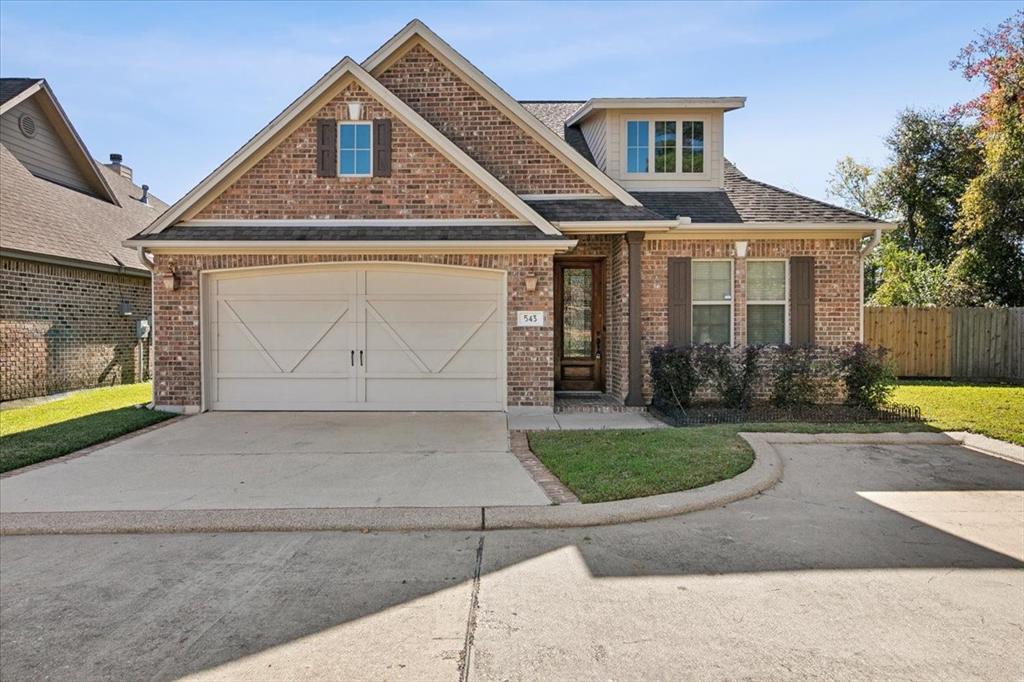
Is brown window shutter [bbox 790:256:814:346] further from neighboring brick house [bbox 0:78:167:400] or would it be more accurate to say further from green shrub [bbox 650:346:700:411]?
neighboring brick house [bbox 0:78:167:400]

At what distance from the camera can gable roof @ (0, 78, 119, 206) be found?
14531 mm

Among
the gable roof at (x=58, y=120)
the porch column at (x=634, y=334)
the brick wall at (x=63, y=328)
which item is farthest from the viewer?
the gable roof at (x=58, y=120)

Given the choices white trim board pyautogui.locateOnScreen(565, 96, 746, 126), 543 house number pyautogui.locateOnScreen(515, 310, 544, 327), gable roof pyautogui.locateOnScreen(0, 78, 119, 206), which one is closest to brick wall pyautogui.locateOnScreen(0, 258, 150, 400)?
gable roof pyautogui.locateOnScreen(0, 78, 119, 206)

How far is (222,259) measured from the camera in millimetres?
9961

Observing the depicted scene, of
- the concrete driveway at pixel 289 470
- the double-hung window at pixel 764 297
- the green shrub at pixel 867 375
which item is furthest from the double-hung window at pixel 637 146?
the concrete driveway at pixel 289 470

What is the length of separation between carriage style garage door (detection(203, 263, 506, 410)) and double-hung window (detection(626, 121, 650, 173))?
13.5ft

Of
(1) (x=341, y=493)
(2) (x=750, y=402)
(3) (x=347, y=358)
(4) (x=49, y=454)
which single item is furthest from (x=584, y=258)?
(4) (x=49, y=454)

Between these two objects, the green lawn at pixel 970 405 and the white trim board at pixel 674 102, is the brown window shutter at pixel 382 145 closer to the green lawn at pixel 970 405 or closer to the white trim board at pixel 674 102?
the white trim board at pixel 674 102

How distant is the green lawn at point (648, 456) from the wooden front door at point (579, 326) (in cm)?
354

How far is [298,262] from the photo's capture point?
9.96 metres

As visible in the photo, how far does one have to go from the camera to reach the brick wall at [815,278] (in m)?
10.6

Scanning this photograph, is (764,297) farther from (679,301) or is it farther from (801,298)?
(679,301)

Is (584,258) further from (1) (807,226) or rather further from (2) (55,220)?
(2) (55,220)

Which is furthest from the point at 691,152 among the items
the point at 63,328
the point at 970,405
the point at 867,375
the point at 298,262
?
the point at 63,328
